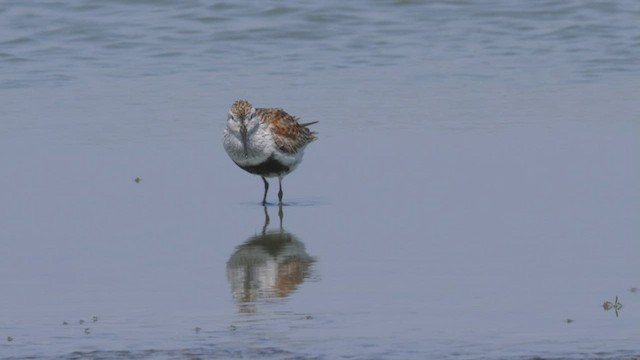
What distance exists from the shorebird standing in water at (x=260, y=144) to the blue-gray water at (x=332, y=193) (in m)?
0.26

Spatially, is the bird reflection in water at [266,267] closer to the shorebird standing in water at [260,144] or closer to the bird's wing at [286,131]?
the shorebird standing in water at [260,144]

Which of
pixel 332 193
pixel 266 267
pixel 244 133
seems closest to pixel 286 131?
pixel 244 133

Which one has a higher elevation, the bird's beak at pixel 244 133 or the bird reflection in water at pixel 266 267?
the bird's beak at pixel 244 133

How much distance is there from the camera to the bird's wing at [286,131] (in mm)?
15070

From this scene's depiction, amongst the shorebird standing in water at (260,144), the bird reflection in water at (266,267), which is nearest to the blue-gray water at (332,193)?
the bird reflection in water at (266,267)

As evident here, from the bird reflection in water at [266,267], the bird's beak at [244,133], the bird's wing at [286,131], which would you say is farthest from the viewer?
the bird's wing at [286,131]

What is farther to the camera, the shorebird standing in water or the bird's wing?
the bird's wing

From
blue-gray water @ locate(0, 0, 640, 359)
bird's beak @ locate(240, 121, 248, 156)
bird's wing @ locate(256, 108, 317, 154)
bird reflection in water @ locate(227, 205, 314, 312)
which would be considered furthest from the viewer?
bird's wing @ locate(256, 108, 317, 154)

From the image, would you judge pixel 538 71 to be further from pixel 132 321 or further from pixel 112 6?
pixel 132 321

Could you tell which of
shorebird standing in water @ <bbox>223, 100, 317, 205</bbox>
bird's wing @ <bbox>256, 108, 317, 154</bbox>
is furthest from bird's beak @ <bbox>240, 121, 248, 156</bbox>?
bird's wing @ <bbox>256, 108, 317, 154</bbox>

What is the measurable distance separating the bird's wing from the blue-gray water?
0.33 metres

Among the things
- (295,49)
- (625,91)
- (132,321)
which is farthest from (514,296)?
(295,49)

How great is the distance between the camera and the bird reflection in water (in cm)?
1079

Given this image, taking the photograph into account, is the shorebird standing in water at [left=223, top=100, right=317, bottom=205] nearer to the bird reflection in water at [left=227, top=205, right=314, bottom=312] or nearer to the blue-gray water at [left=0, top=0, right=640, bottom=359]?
the blue-gray water at [left=0, top=0, right=640, bottom=359]
